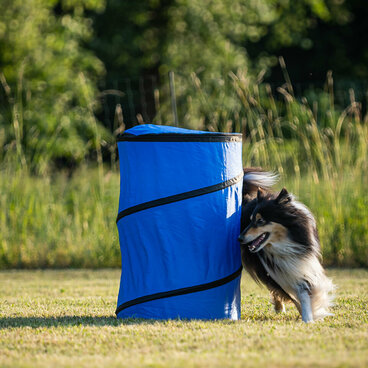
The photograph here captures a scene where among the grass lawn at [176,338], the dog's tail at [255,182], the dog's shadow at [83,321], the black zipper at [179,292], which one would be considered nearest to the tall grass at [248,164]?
the grass lawn at [176,338]

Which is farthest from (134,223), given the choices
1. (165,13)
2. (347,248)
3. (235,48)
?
(235,48)

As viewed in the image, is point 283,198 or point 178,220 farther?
point 283,198

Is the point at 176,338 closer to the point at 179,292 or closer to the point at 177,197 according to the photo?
the point at 179,292

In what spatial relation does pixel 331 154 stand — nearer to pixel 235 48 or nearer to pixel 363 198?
pixel 363 198

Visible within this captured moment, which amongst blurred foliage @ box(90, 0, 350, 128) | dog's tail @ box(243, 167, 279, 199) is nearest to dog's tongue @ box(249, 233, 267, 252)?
dog's tail @ box(243, 167, 279, 199)

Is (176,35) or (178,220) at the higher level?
(176,35)

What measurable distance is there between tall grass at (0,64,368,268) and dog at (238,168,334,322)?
3.93 metres

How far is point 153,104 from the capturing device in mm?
12734

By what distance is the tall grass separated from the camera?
852 centimetres

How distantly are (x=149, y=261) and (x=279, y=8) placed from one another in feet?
59.3

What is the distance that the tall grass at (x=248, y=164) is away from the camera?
8.52 metres

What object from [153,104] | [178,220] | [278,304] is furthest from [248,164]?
[178,220]

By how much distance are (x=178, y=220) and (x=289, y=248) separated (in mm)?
823

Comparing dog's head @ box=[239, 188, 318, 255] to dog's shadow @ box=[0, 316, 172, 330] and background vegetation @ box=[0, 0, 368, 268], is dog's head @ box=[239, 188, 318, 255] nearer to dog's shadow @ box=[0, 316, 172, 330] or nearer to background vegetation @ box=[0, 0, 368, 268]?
dog's shadow @ box=[0, 316, 172, 330]
